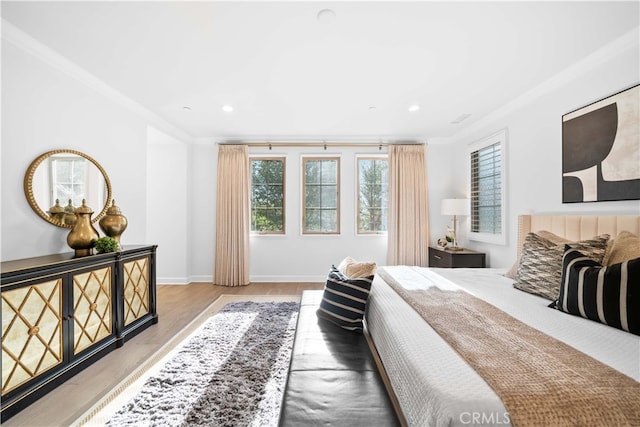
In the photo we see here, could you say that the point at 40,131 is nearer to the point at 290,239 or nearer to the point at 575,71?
the point at 290,239

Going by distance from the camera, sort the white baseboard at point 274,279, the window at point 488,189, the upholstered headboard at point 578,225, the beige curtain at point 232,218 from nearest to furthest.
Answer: the upholstered headboard at point 578,225 < the window at point 488,189 < the beige curtain at point 232,218 < the white baseboard at point 274,279

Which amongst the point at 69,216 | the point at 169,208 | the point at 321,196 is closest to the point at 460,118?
the point at 321,196

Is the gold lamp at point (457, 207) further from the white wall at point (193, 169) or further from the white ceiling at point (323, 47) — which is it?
the white ceiling at point (323, 47)

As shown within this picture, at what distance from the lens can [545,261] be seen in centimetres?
206

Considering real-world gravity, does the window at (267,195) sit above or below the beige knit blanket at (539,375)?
above

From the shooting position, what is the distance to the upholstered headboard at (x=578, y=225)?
1981 mm

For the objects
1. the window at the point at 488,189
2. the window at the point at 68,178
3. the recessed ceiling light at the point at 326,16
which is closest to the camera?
the recessed ceiling light at the point at 326,16

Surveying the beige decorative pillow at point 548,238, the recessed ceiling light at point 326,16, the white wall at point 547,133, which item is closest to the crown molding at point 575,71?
the white wall at point 547,133

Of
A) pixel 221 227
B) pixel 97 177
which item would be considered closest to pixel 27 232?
pixel 97 177

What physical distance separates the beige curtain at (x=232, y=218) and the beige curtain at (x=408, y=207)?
245 centimetres

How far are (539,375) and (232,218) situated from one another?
4.34 metres

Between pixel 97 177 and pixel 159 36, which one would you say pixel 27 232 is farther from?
pixel 159 36

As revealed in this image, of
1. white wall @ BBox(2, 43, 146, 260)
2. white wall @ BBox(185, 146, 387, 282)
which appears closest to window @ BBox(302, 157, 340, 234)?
white wall @ BBox(185, 146, 387, 282)

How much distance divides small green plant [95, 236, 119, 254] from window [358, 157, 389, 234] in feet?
11.5
